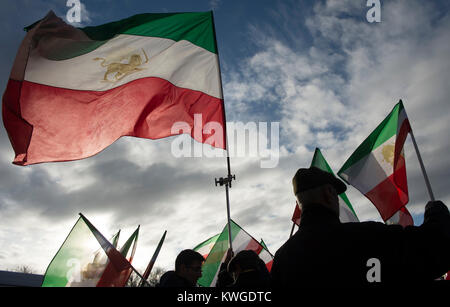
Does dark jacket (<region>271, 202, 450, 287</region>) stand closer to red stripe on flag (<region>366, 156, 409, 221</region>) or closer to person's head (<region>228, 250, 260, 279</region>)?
person's head (<region>228, 250, 260, 279</region>)

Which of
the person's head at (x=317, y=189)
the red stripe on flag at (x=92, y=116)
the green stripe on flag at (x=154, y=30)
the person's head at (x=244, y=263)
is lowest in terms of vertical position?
the person's head at (x=244, y=263)

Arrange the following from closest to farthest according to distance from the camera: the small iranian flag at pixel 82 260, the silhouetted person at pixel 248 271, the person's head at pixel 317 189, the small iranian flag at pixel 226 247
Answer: the person's head at pixel 317 189
the silhouetted person at pixel 248 271
the small iranian flag at pixel 82 260
the small iranian flag at pixel 226 247

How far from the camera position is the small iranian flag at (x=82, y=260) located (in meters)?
5.99

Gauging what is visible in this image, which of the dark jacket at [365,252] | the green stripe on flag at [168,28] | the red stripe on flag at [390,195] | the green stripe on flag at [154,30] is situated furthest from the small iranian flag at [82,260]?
the red stripe on flag at [390,195]

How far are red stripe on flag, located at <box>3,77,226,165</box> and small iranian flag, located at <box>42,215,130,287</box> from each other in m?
1.73

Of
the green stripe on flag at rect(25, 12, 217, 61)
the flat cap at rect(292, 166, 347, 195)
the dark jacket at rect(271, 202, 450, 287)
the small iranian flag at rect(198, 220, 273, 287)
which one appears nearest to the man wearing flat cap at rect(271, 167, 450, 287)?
the dark jacket at rect(271, 202, 450, 287)

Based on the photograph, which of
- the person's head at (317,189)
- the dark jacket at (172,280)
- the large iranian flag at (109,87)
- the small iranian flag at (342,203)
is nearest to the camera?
the person's head at (317,189)

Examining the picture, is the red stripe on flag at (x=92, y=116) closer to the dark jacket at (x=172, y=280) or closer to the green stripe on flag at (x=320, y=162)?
the dark jacket at (x=172, y=280)

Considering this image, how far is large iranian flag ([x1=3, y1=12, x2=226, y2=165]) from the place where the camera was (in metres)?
5.61

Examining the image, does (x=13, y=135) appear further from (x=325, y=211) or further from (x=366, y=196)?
(x=366, y=196)

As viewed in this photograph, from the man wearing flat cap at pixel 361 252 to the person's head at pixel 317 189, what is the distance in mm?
32

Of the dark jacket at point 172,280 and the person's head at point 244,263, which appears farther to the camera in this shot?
the dark jacket at point 172,280
